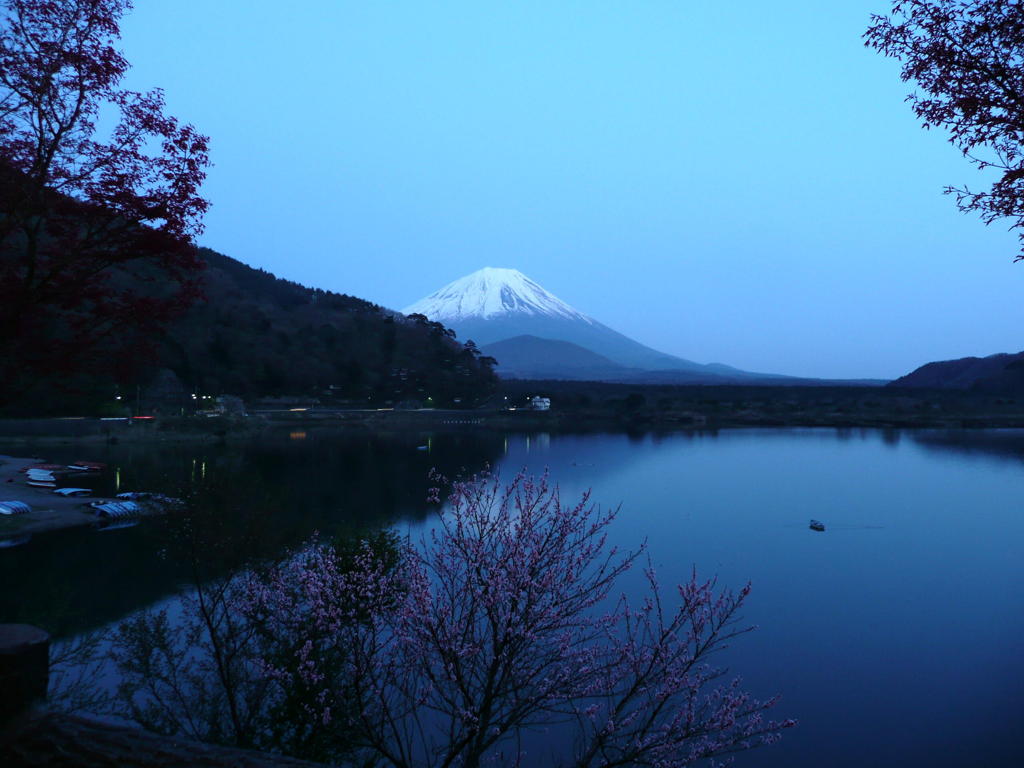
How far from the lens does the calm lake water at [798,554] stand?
14.4 metres

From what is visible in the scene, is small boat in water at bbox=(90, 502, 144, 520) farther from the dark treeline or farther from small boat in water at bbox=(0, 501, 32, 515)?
the dark treeline

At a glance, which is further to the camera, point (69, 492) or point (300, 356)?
point (300, 356)

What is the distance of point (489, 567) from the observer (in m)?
5.60

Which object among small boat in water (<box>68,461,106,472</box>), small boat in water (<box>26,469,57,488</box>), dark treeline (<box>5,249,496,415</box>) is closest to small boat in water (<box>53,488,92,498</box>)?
small boat in water (<box>26,469,57,488</box>)

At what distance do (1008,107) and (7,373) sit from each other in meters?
7.50

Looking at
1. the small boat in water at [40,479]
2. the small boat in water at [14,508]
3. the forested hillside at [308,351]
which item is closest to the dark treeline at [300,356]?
the forested hillside at [308,351]

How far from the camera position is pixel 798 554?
99.6 ft

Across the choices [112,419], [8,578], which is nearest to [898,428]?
[112,419]

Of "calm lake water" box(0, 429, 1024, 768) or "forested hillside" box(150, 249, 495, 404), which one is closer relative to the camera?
"calm lake water" box(0, 429, 1024, 768)

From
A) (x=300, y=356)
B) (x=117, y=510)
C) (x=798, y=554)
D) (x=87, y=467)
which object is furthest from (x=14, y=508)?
(x=300, y=356)

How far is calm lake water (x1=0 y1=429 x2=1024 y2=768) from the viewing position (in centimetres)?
1437

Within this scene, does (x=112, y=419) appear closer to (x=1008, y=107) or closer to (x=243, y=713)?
(x=243, y=713)

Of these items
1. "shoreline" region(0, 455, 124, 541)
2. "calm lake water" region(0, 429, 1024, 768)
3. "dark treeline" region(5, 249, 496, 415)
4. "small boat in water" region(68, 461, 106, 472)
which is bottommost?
"calm lake water" region(0, 429, 1024, 768)

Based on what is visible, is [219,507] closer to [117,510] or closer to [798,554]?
[117,510]
